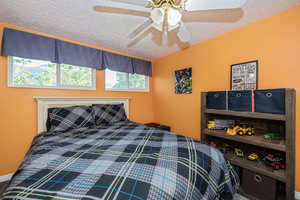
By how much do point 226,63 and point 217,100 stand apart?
26.8 inches

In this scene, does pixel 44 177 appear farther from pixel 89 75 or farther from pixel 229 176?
pixel 89 75

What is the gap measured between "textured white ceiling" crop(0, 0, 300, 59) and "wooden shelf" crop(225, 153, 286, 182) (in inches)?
73.5

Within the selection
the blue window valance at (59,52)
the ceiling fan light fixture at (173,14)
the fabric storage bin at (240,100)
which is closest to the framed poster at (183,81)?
the fabric storage bin at (240,100)

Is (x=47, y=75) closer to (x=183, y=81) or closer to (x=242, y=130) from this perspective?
(x=183, y=81)

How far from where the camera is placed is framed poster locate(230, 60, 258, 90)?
1.74 meters

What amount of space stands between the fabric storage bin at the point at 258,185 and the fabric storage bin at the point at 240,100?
0.77 metres

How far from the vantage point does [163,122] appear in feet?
10.5

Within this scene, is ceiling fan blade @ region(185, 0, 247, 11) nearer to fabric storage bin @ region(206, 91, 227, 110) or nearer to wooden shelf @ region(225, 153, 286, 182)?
fabric storage bin @ region(206, 91, 227, 110)

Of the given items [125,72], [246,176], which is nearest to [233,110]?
[246,176]

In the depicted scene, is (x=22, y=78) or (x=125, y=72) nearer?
(x=22, y=78)

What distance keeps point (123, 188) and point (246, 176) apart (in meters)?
1.65

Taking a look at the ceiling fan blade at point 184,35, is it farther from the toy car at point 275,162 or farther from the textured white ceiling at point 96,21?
the toy car at point 275,162

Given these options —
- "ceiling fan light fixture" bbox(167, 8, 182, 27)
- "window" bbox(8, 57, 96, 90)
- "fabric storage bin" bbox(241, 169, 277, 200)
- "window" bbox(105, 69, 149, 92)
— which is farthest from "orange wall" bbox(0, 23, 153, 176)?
"fabric storage bin" bbox(241, 169, 277, 200)

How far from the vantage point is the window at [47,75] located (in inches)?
75.5
